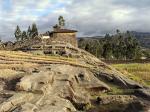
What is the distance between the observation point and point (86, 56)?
133 feet

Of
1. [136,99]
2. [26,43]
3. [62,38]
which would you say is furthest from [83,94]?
[62,38]

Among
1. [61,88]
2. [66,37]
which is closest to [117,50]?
[66,37]

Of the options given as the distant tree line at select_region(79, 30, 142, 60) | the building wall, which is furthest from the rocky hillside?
the distant tree line at select_region(79, 30, 142, 60)

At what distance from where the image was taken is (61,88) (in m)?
28.0

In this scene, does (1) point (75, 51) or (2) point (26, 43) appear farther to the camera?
(2) point (26, 43)

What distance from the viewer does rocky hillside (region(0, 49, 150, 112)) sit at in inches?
963

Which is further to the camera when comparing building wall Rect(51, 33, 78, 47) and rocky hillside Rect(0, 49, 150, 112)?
building wall Rect(51, 33, 78, 47)

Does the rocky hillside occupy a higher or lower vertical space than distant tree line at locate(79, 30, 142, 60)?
higher

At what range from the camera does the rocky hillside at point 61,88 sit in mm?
24467

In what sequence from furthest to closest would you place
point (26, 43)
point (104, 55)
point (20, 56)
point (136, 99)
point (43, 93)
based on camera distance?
point (104, 55), point (26, 43), point (20, 56), point (136, 99), point (43, 93)

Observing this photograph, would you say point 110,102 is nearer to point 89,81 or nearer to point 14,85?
point 89,81

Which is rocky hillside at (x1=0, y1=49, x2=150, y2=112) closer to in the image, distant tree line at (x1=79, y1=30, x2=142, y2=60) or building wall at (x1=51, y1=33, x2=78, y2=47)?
building wall at (x1=51, y1=33, x2=78, y2=47)

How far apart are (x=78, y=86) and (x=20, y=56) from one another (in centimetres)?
608

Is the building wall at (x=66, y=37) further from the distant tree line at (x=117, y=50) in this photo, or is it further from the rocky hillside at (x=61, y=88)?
the distant tree line at (x=117, y=50)
